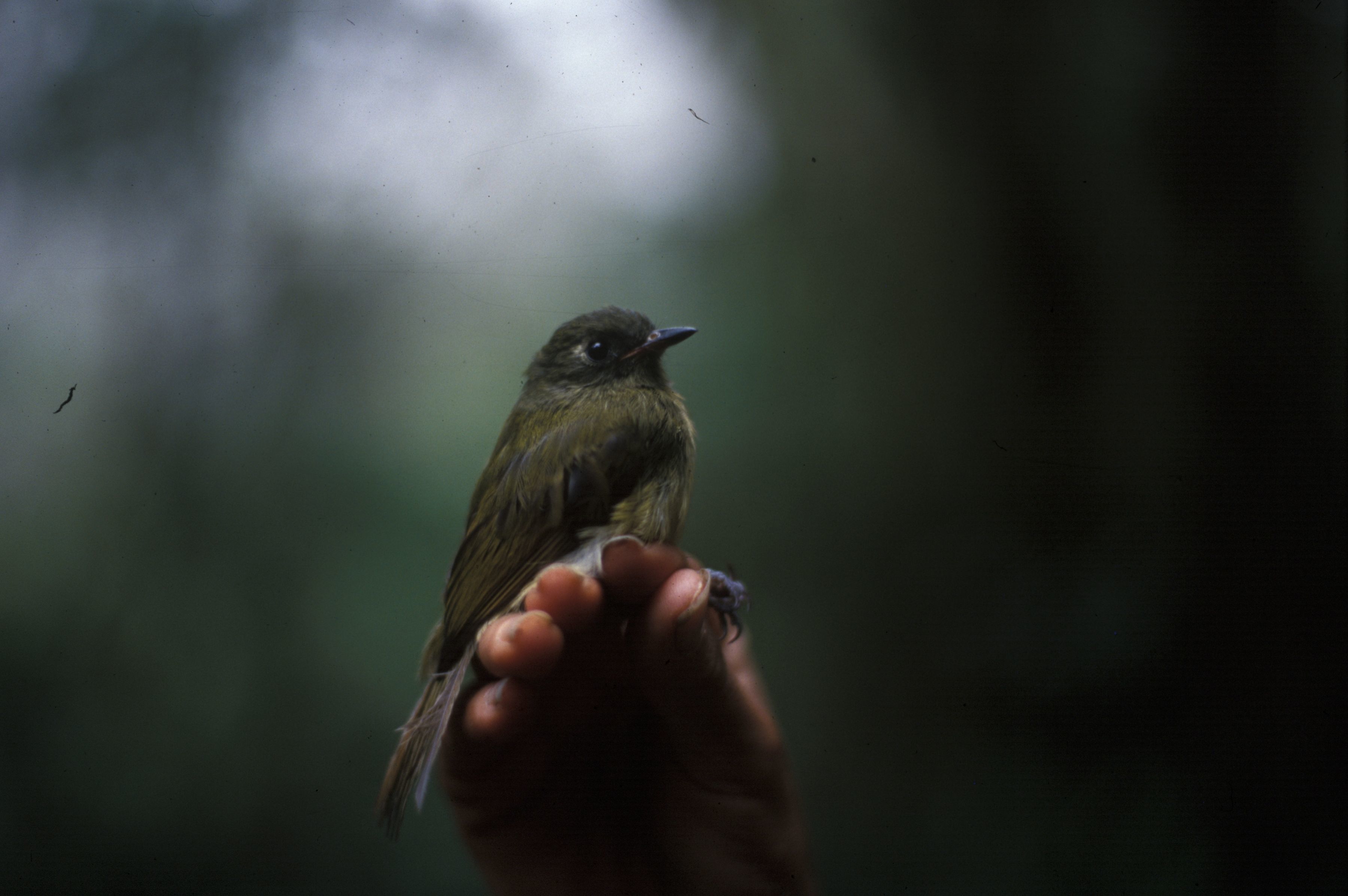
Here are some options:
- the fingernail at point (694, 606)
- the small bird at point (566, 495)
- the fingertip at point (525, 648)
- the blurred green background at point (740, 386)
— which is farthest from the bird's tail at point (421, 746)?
the fingernail at point (694, 606)

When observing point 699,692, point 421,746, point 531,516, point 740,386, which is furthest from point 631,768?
point 740,386

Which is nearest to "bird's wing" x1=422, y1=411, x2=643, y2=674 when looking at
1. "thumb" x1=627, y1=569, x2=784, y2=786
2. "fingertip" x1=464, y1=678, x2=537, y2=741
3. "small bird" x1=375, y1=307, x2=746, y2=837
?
"small bird" x1=375, y1=307, x2=746, y2=837

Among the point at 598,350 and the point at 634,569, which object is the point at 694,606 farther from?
the point at 598,350

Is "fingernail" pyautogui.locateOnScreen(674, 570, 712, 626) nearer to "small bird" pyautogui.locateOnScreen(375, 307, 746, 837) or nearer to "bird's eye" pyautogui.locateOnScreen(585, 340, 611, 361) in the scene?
"small bird" pyautogui.locateOnScreen(375, 307, 746, 837)

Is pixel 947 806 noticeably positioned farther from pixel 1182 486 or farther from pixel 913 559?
pixel 1182 486

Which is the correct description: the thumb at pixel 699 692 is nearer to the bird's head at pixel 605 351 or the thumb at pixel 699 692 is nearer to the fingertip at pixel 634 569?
the fingertip at pixel 634 569

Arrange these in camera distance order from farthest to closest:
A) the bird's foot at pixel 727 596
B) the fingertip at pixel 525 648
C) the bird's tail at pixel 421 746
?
the bird's foot at pixel 727 596, the bird's tail at pixel 421 746, the fingertip at pixel 525 648

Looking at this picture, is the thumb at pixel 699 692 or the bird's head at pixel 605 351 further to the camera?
the bird's head at pixel 605 351

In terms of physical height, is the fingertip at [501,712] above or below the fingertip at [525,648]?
below
